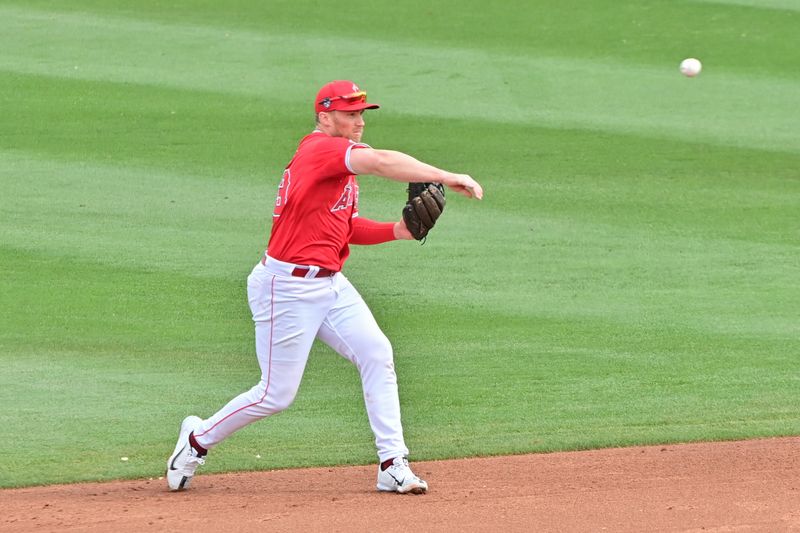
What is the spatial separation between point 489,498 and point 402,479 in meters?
0.40

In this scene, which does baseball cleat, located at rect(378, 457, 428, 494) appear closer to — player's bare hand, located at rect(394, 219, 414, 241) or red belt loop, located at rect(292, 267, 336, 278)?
red belt loop, located at rect(292, 267, 336, 278)

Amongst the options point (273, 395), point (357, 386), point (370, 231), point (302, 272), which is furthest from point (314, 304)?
point (357, 386)

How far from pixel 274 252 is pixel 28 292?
4258 millimetres

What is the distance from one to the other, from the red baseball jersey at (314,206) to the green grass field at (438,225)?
1320 millimetres

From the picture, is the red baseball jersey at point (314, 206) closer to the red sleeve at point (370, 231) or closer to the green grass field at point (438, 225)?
the red sleeve at point (370, 231)

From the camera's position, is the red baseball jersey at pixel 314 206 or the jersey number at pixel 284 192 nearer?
the red baseball jersey at pixel 314 206

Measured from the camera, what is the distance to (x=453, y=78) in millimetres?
14852

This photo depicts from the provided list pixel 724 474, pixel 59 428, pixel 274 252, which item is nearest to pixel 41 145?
pixel 59 428

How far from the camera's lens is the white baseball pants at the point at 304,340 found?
5848mm

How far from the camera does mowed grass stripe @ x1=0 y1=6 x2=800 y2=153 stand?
550 inches

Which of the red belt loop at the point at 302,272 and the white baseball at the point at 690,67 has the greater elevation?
the red belt loop at the point at 302,272

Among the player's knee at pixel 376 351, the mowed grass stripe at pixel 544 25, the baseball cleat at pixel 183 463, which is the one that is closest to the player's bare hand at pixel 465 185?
the player's knee at pixel 376 351

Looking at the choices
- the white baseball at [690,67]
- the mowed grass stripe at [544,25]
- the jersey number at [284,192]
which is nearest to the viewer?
the jersey number at [284,192]

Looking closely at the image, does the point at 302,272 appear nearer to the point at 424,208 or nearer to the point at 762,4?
the point at 424,208
